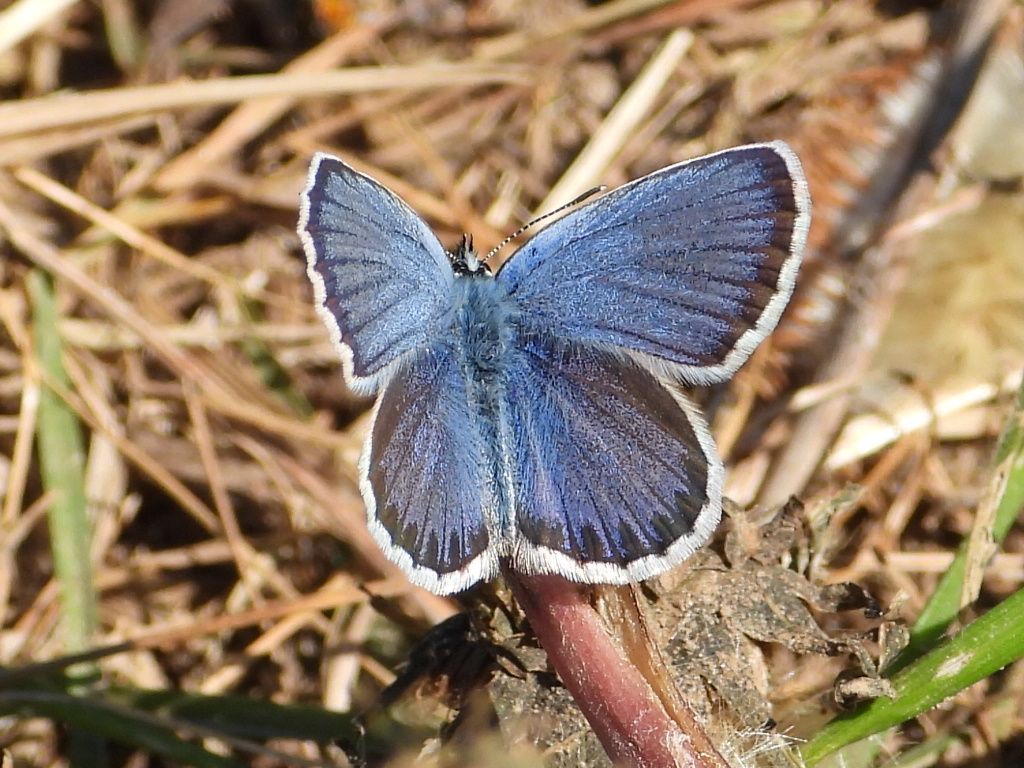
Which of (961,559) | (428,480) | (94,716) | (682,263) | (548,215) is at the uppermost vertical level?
(548,215)

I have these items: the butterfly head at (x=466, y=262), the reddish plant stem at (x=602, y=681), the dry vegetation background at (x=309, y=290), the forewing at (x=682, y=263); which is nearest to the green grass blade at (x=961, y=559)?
the dry vegetation background at (x=309, y=290)

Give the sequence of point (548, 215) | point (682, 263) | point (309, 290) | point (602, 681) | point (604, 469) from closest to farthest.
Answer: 1. point (602, 681)
2. point (604, 469)
3. point (682, 263)
4. point (548, 215)
5. point (309, 290)

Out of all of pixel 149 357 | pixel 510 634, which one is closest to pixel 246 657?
pixel 149 357

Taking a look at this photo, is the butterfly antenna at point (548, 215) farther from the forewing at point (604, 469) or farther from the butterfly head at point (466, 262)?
the forewing at point (604, 469)

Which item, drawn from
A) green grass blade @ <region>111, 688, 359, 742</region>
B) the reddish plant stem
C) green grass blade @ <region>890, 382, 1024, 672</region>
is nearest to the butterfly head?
the reddish plant stem

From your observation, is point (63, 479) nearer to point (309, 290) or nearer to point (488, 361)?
point (309, 290)

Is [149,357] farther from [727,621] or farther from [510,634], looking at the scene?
[727,621]

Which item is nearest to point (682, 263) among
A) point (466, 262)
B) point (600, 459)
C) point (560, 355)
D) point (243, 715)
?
point (560, 355)
